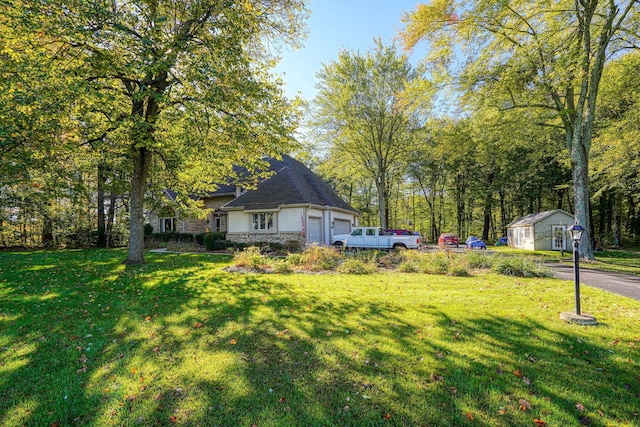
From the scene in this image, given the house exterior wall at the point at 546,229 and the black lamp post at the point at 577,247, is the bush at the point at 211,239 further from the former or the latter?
the house exterior wall at the point at 546,229

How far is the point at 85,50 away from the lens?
26.2 ft

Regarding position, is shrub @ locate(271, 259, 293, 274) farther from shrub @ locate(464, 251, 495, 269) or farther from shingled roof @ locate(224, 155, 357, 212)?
shingled roof @ locate(224, 155, 357, 212)

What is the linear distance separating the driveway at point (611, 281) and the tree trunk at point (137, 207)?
13.8m

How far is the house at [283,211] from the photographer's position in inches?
722

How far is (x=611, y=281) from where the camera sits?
8008 mm

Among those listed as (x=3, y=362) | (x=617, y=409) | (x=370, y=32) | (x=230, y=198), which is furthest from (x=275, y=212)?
(x=617, y=409)

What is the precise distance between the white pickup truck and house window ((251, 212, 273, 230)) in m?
5.30

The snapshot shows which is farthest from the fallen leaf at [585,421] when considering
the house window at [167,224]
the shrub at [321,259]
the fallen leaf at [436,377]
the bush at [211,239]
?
the house window at [167,224]

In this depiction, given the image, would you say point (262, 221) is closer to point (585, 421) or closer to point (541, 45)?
point (541, 45)

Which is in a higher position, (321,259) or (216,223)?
(216,223)

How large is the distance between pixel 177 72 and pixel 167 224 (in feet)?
57.0

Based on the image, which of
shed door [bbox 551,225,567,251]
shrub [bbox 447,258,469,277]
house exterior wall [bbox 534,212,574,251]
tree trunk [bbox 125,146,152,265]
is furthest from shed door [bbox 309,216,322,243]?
shed door [bbox 551,225,567,251]

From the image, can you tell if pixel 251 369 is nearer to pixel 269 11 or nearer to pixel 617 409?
pixel 617 409

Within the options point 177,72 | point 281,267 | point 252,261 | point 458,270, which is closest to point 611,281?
point 458,270
